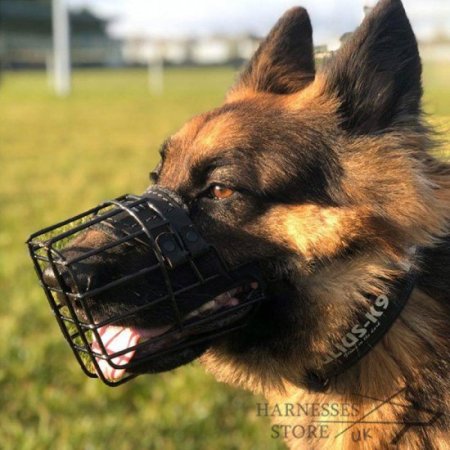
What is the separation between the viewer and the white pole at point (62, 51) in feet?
108

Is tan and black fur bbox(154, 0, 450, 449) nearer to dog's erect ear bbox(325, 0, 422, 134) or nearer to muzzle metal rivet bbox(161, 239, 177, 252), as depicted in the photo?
dog's erect ear bbox(325, 0, 422, 134)

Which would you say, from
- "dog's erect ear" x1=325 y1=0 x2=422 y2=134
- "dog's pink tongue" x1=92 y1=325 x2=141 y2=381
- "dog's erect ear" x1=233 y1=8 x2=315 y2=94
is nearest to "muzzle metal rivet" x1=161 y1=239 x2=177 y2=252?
"dog's pink tongue" x1=92 y1=325 x2=141 y2=381

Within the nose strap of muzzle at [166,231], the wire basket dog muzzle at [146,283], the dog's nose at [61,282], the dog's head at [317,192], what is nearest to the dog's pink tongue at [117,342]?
the wire basket dog muzzle at [146,283]

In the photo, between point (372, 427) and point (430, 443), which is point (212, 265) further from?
point (430, 443)

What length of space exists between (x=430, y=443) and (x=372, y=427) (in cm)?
21

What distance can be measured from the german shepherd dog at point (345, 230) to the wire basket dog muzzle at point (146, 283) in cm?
9

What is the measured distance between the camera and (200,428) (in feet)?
11.7

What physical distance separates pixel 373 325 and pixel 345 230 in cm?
37

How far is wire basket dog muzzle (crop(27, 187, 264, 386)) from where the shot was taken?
2184 millimetres

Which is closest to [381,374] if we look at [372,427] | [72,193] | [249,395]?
[372,427]

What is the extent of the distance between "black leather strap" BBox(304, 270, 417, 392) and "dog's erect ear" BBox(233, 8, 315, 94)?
117cm

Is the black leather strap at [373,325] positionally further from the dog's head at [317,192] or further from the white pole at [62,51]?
the white pole at [62,51]

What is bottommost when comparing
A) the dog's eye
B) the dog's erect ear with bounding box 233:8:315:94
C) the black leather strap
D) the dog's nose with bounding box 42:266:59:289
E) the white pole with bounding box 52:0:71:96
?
the white pole with bounding box 52:0:71:96

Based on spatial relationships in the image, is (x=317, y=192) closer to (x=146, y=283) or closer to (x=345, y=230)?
(x=345, y=230)
